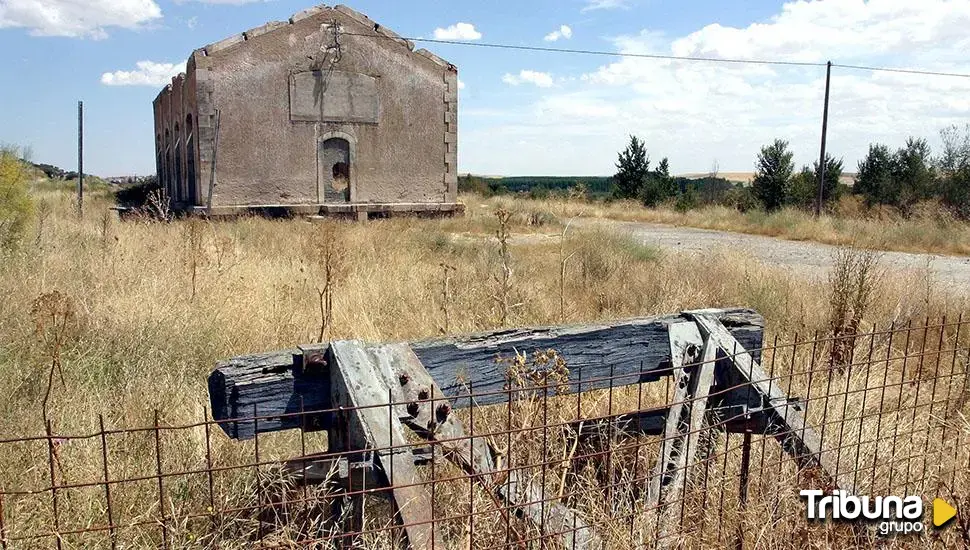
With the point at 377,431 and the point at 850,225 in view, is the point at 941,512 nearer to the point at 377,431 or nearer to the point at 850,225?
the point at 377,431

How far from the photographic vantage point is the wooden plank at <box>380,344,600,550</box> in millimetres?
2463

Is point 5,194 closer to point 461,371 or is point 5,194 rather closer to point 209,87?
point 209,87

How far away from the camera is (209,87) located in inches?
659

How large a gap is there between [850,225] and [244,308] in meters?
17.3

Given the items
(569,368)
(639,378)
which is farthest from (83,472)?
(639,378)

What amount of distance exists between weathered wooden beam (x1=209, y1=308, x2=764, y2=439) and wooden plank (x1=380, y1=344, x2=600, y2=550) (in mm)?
184

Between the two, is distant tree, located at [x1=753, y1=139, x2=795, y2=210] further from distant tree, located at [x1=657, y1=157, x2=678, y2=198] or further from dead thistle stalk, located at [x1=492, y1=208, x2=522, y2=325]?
dead thistle stalk, located at [x1=492, y1=208, x2=522, y2=325]

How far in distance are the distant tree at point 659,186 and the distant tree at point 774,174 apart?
20.1 feet

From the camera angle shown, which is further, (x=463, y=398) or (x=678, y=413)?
(x=678, y=413)

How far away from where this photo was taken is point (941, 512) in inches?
113

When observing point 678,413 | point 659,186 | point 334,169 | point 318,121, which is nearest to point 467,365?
point 678,413

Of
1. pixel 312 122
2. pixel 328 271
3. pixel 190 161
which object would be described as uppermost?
pixel 312 122

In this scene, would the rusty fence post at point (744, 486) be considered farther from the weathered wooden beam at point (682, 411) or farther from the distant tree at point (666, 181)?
the distant tree at point (666, 181)

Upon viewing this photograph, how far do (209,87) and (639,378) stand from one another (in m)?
16.3
